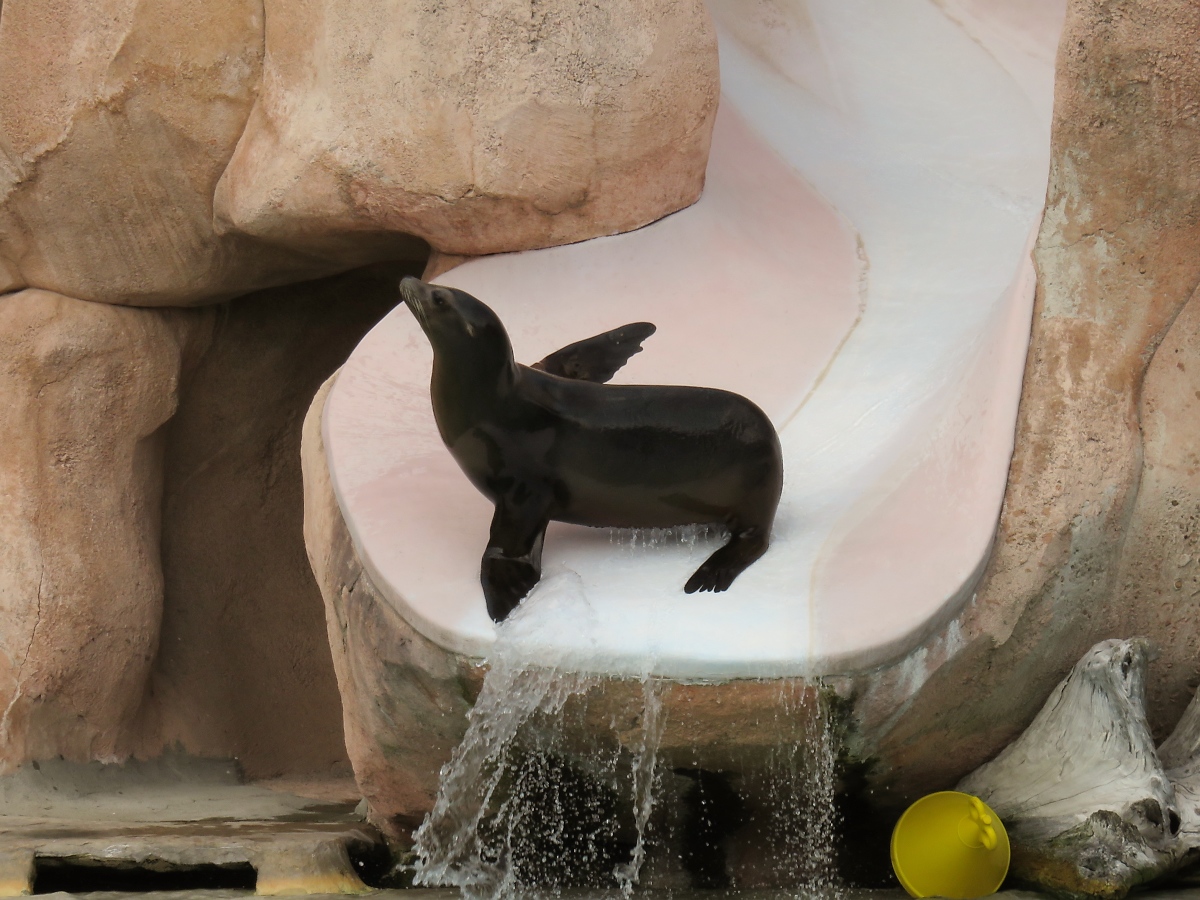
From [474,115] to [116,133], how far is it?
108cm

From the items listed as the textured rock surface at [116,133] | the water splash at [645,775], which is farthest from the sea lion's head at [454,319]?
the textured rock surface at [116,133]

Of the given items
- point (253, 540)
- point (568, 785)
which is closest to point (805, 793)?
point (568, 785)

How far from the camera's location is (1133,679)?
117 inches

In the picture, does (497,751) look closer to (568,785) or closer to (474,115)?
(568,785)

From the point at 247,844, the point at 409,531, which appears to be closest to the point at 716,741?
the point at 409,531

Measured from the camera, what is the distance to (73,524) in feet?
14.9

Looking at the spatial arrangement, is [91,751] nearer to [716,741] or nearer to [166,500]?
[166,500]

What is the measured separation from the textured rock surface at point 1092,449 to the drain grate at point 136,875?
136 cm

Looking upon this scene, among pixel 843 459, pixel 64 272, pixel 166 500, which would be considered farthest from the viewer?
pixel 166 500

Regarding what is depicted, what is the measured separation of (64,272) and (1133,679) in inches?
127

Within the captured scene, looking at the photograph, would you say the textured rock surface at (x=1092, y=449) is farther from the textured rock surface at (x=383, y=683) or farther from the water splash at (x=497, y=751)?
the textured rock surface at (x=383, y=683)

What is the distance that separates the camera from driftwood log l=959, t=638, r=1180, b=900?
111 inches

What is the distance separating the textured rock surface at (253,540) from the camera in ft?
17.3

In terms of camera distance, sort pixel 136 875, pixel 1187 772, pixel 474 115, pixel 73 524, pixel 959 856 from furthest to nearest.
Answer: pixel 73 524 < pixel 474 115 < pixel 136 875 < pixel 1187 772 < pixel 959 856
